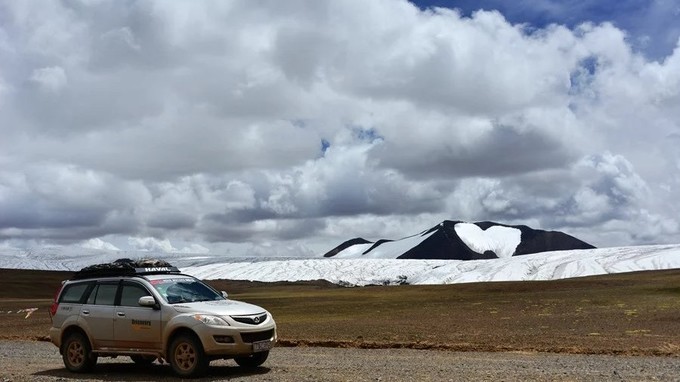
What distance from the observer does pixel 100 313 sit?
669 inches

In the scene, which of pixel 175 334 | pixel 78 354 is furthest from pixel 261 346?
pixel 78 354

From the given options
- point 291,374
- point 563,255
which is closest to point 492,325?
point 291,374

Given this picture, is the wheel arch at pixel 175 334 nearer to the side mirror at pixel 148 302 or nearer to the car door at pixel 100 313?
the side mirror at pixel 148 302

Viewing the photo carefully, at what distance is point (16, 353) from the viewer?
939 inches

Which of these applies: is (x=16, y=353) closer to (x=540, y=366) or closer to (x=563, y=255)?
(x=540, y=366)

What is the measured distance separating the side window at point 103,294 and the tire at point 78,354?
88 centimetres

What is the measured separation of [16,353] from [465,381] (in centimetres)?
1632

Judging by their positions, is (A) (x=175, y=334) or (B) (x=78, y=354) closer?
(A) (x=175, y=334)

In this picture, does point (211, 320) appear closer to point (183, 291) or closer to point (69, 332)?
point (183, 291)

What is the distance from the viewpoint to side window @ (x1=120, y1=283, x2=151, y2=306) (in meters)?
16.6

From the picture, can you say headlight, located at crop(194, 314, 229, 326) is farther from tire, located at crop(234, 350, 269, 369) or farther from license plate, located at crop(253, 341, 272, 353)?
tire, located at crop(234, 350, 269, 369)

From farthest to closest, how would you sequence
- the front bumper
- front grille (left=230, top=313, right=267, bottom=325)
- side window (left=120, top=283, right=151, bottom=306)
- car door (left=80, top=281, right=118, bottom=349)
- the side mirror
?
1. car door (left=80, top=281, right=118, bottom=349)
2. side window (left=120, top=283, right=151, bottom=306)
3. the side mirror
4. front grille (left=230, top=313, right=267, bottom=325)
5. the front bumper

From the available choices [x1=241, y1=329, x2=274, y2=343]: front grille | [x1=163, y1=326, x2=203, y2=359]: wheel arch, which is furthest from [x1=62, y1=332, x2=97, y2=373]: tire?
[x1=241, y1=329, x2=274, y2=343]: front grille

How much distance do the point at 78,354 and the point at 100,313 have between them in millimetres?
1160
